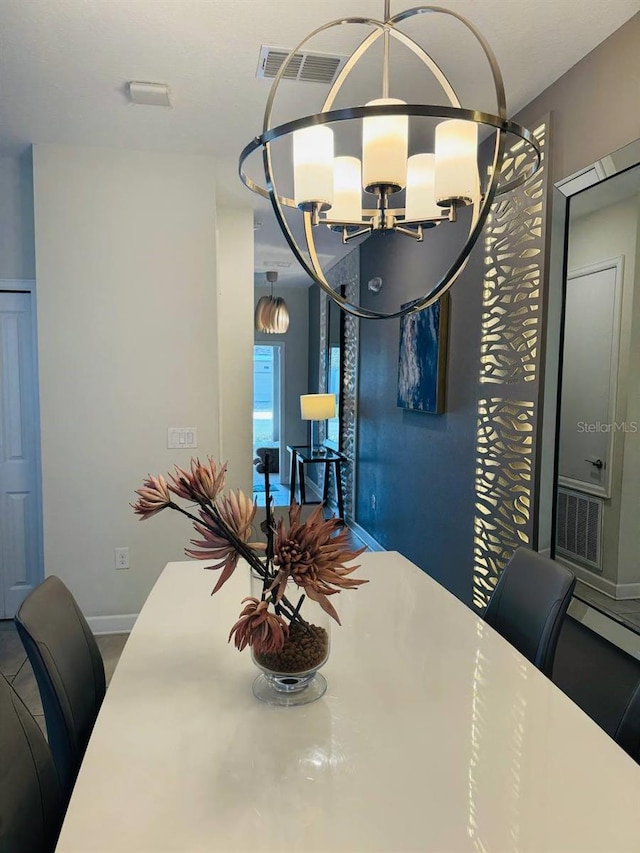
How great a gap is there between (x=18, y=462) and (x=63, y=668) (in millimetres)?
2387

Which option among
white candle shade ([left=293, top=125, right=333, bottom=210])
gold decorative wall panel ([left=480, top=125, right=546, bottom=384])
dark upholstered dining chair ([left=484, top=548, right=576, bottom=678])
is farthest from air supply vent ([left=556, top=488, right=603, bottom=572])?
white candle shade ([left=293, top=125, right=333, bottom=210])

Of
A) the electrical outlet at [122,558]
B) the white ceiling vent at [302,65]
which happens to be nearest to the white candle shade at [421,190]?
the white ceiling vent at [302,65]

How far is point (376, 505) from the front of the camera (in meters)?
Result: 4.71

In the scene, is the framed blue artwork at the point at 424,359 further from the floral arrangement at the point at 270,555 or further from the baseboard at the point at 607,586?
the floral arrangement at the point at 270,555

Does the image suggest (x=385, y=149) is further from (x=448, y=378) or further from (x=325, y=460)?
(x=325, y=460)

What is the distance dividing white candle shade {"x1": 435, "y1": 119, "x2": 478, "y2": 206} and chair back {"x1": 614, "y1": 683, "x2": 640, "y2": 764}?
3.83 ft

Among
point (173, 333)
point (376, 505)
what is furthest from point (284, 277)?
point (173, 333)

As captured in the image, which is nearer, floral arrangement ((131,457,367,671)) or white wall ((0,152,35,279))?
floral arrangement ((131,457,367,671))

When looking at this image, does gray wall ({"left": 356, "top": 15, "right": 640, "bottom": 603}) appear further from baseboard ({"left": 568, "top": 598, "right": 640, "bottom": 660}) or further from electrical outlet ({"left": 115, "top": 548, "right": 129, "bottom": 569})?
electrical outlet ({"left": 115, "top": 548, "right": 129, "bottom": 569})

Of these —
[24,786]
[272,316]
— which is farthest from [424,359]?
[272,316]

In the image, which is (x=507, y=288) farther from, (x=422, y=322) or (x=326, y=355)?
(x=326, y=355)

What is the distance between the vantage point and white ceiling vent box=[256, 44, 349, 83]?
2.08 meters

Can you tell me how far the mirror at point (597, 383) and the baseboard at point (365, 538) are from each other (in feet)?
8.09

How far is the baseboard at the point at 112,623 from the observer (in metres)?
3.25
